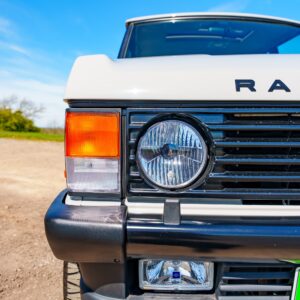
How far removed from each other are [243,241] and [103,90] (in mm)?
799

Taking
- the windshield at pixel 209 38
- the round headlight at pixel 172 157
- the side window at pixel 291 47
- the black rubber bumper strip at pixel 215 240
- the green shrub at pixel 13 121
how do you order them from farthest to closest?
the green shrub at pixel 13 121 < the side window at pixel 291 47 < the windshield at pixel 209 38 < the round headlight at pixel 172 157 < the black rubber bumper strip at pixel 215 240

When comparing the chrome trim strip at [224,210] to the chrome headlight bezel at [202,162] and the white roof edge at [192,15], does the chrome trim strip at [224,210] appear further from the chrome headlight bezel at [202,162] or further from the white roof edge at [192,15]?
the white roof edge at [192,15]

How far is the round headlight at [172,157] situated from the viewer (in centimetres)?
150

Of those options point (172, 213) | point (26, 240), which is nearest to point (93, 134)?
point (172, 213)

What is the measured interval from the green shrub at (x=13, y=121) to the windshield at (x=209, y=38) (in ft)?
119

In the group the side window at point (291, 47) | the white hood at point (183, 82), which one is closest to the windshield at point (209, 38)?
the side window at point (291, 47)

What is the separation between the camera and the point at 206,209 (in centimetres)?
152

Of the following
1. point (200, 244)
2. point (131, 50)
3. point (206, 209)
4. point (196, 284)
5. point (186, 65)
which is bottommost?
point (196, 284)

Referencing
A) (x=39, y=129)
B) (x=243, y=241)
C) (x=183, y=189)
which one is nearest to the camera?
(x=243, y=241)

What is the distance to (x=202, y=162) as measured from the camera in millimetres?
1502

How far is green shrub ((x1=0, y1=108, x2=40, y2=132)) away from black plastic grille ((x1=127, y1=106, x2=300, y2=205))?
37.4 m

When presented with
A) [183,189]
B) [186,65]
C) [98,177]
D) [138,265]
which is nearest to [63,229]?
[98,177]

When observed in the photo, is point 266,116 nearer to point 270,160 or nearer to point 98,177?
point 270,160

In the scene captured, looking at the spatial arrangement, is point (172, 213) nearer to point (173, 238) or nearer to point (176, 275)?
point (173, 238)
